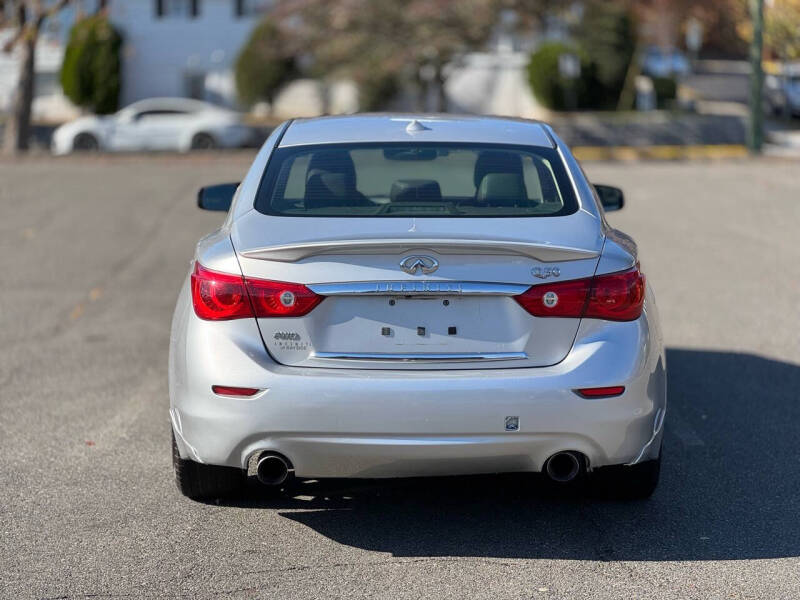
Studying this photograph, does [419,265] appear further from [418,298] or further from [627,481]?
[627,481]

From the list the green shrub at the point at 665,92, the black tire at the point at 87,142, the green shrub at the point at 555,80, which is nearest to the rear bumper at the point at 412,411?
the black tire at the point at 87,142

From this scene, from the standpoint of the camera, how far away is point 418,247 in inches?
181

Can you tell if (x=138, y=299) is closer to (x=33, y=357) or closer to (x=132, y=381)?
(x=33, y=357)

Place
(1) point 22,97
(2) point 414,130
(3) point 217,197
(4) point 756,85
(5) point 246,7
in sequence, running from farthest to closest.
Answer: (5) point 246,7, (1) point 22,97, (4) point 756,85, (3) point 217,197, (2) point 414,130

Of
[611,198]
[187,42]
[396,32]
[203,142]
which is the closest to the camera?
[611,198]

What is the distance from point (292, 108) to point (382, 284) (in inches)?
1549

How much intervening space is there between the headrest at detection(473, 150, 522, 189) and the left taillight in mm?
1256

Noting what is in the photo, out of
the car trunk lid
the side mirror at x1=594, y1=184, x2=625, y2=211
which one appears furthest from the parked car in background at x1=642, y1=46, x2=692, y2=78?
the car trunk lid

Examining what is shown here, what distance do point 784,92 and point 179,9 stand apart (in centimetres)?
2137

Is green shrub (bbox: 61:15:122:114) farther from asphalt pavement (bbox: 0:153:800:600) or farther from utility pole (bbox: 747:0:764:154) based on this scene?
asphalt pavement (bbox: 0:153:800:600)

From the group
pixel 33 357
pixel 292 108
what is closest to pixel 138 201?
pixel 33 357

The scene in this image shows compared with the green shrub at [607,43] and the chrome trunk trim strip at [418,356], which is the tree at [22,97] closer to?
the green shrub at [607,43]

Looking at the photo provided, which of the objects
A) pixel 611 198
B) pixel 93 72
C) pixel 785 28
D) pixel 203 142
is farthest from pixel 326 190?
pixel 93 72

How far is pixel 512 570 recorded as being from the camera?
4.66 metres
